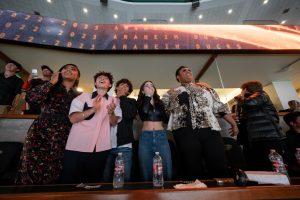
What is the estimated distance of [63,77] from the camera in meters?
1.72

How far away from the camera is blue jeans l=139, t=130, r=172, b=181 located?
150 cm

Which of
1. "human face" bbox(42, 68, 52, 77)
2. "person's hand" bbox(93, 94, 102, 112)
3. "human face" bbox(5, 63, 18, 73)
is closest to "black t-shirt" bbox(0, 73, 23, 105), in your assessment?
"human face" bbox(5, 63, 18, 73)

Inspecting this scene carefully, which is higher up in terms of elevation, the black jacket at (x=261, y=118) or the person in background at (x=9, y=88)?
the person in background at (x=9, y=88)

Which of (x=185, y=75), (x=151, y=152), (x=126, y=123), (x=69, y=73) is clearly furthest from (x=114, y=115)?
(x=185, y=75)

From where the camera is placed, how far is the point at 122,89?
1.98 m

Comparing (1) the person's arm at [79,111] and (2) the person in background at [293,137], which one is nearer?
(1) the person's arm at [79,111]

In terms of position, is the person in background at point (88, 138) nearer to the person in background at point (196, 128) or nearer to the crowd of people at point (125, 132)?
the crowd of people at point (125, 132)

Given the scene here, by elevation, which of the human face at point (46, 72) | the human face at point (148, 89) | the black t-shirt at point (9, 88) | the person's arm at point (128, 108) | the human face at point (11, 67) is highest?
the human face at point (11, 67)

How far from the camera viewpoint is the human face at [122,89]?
196 cm

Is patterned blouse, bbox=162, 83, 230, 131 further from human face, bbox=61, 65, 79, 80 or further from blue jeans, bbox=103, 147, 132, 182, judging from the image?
human face, bbox=61, 65, 79, 80

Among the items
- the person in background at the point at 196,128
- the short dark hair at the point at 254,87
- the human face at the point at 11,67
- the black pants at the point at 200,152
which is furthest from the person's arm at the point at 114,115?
the human face at the point at 11,67

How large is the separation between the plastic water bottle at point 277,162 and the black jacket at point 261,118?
17cm

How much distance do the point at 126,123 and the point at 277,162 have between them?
1.48 m

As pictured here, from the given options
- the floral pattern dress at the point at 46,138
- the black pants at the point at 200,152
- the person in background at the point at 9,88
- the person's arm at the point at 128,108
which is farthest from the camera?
the person in background at the point at 9,88
